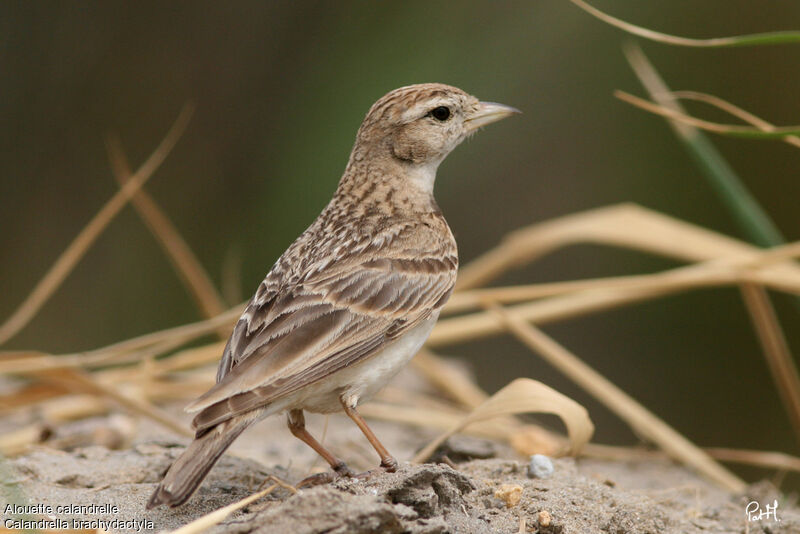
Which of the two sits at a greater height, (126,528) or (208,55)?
(208,55)

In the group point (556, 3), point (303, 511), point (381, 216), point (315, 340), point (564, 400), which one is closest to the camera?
point (303, 511)

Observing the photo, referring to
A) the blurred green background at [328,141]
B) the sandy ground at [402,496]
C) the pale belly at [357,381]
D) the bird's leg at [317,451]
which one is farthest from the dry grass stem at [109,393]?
the blurred green background at [328,141]

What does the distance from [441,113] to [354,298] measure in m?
1.35

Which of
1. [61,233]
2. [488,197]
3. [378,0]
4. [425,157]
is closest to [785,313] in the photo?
[488,197]

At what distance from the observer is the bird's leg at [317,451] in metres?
3.75

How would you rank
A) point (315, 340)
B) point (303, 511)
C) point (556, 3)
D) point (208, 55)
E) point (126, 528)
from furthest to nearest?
1. point (208, 55)
2. point (556, 3)
3. point (315, 340)
4. point (126, 528)
5. point (303, 511)

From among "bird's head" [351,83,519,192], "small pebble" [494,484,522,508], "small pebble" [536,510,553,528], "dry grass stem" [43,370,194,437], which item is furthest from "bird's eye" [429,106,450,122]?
"small pebble" [536,510,553,528]

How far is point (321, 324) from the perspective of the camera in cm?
378

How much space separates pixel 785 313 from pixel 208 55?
18.7ft

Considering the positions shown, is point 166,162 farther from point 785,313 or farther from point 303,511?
point 303,511

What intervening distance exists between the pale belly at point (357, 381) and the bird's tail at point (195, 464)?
12.7 inches

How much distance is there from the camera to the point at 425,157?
493 cm

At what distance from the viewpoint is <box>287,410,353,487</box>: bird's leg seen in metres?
3.75

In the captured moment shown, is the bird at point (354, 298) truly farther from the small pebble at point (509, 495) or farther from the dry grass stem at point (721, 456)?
the dry grass stem at point (721, 456)
